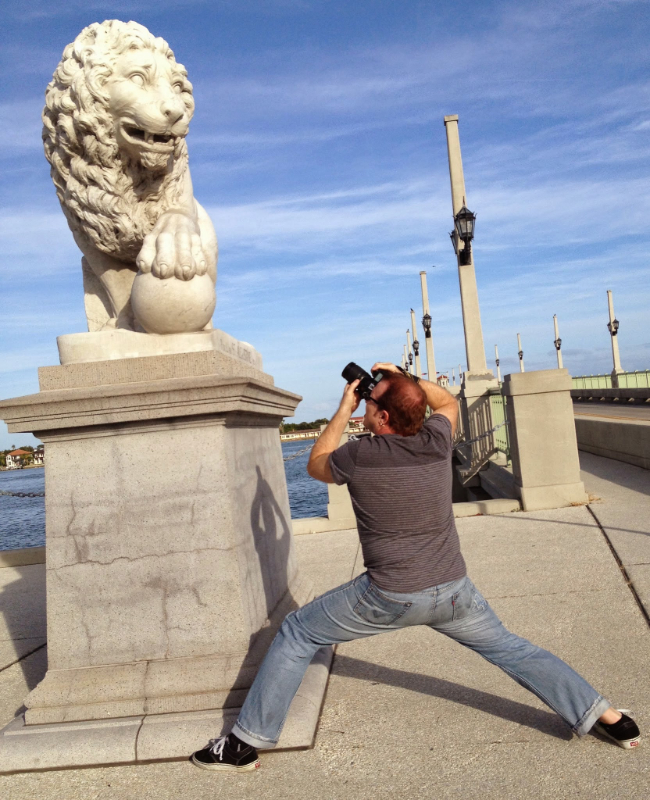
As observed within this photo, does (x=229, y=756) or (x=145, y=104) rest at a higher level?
(x=145, y=104)

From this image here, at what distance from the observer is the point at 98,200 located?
3877 millimetres

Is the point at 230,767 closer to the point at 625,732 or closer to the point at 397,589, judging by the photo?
the point at 397,589

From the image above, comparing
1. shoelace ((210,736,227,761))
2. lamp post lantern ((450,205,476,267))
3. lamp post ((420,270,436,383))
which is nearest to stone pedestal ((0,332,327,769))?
shoelace ((210,736,227,761))

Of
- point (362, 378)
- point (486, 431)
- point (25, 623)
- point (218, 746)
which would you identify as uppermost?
point (362, 378)

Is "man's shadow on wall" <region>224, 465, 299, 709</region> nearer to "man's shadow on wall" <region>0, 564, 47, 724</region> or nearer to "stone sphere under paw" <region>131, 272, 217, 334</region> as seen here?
"stone sphere under paw" <region>131, 272, 217, 334</region>

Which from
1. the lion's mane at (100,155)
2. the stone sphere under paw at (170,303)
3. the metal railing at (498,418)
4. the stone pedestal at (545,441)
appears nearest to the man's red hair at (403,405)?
the stone sphere under paw at (170,303)

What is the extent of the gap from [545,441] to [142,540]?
5.88m

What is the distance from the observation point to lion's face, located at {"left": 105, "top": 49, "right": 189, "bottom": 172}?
3631mm

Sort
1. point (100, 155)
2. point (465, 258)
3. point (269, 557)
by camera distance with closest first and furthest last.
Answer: point (100, 155) → point (269, 557) → point (465, 258)

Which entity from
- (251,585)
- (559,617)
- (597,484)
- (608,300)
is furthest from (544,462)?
(608,300)

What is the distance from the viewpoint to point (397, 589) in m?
2.75

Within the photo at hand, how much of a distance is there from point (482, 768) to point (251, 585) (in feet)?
4.60

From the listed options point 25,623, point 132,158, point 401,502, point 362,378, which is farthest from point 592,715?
point 25,623

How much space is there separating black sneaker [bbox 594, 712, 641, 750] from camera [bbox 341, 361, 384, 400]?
161 cm
